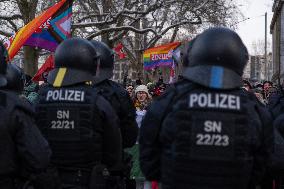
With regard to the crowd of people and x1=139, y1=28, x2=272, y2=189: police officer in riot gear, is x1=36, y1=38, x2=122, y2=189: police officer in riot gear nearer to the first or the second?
the crowd of people

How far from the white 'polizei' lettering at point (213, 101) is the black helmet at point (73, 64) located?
1647 mm

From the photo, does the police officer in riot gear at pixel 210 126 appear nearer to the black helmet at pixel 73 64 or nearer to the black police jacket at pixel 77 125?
the black police jacket at pixel 77 125

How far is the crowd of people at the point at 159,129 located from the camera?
3.56 m

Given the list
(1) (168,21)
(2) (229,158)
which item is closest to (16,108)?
(2) (229,158)

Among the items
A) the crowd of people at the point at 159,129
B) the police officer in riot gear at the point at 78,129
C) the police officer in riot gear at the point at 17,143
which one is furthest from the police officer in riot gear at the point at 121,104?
the police officer in riot gear at the point at 17,143

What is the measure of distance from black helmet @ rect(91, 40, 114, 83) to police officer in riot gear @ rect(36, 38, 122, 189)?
92cm

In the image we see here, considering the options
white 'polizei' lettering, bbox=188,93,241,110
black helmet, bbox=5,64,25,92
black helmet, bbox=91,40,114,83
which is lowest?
white 'polizei' lettering, bbox=188,93,241,110

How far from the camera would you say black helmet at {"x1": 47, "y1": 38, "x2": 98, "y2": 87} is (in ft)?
16.4

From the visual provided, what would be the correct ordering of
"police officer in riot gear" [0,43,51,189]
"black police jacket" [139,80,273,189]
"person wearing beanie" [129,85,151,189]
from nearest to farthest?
"black police jacket" [139,80,273,189] → "police officer in riot gear" [0,43,51,189] → "person wearing beanie" [129,85,151,189]

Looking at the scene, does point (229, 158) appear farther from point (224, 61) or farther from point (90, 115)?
point (90, 115)

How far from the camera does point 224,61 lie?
3664mm

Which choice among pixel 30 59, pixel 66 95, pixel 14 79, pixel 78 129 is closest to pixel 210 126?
pixel 78 129

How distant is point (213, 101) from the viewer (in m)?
3.56

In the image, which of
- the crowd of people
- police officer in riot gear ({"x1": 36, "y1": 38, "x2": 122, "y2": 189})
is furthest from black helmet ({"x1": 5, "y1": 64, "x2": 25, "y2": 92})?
police officer in riot gear ({"x1": 36, "y1": 38, "x2": 122, "y2": 189})
